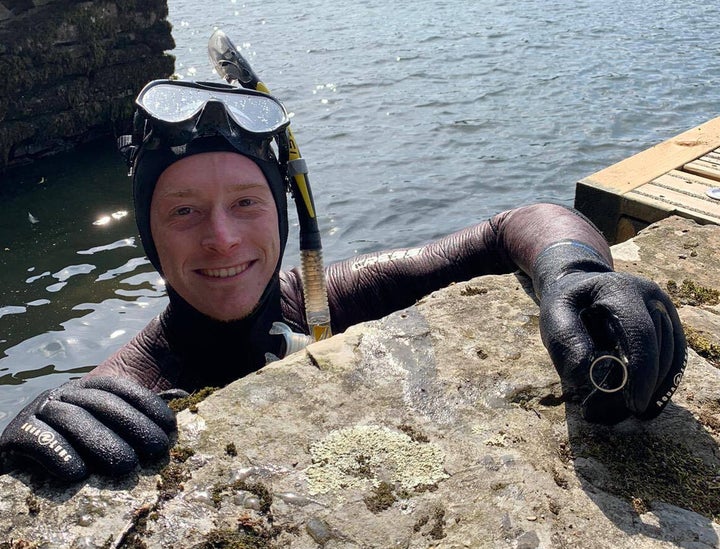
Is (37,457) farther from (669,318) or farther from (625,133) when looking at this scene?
(625,133)

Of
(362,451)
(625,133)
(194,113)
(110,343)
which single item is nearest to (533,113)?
(625,133)

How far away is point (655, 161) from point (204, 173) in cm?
375

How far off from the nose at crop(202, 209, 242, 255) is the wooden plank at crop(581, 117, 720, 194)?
298cm

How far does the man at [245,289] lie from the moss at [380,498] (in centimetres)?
52

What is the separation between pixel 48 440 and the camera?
188 cm

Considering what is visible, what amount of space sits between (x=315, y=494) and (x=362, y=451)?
193 millimetres

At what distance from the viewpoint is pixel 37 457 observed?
1.86m

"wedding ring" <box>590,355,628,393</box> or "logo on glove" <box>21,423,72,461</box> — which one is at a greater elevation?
"wedding ring" <box>590,355,628,393</box>

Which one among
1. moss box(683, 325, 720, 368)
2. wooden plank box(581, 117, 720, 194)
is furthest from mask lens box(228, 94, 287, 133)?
wooden plank box(581, 117, 720, 194)

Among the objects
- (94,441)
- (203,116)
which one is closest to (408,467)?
(94,441)

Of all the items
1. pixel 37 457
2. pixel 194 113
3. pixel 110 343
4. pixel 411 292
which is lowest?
pixel 110 343

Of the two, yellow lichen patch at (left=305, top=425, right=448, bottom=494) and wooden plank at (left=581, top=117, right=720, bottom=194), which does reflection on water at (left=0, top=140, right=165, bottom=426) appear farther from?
yellow lichen patch at (left=305, top=425, right=448, bottom=494)

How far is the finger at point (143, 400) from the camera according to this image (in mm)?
2014

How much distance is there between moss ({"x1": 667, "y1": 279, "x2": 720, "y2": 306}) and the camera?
2787 millimetres
